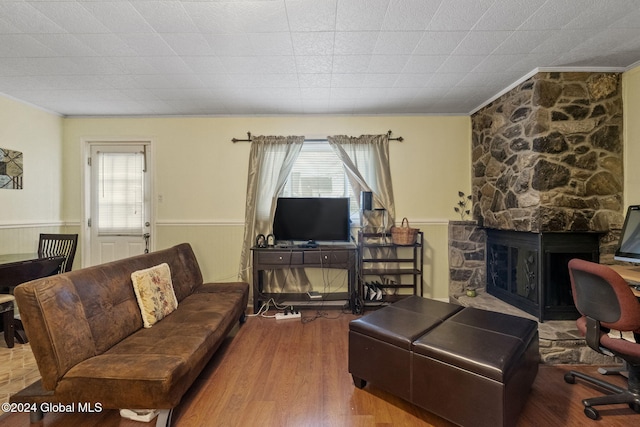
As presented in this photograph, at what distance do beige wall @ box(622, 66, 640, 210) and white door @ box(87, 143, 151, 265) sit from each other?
17.4 ft

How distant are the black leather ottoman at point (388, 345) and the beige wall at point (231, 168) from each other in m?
1.88

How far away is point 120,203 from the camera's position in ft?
12.5

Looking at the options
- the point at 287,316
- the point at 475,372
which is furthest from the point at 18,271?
the point at 475,372

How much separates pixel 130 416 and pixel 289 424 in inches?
38.0

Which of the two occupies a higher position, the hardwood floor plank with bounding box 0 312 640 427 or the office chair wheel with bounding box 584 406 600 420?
the office chair wheel with bounding box 584 406 600 420

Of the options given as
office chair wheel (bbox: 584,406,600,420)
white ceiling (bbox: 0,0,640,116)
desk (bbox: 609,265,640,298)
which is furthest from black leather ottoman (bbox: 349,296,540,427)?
white ceiling (bbox: 0,0,640,116)

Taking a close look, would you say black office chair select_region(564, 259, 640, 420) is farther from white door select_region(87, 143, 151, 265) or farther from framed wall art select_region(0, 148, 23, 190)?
framed wall art select_region(0, 148, 23, 190)

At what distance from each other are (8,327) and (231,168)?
2.62m

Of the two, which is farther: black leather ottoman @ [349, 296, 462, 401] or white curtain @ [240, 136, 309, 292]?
white curtain @ [240, 136, 309, 292]

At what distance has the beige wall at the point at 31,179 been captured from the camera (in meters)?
3.16

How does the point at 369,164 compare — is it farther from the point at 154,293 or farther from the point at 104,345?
the point at 104,345

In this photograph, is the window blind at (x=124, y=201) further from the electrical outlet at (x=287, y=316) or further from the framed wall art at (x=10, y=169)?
the electrical outlet at (x=287, y=316)

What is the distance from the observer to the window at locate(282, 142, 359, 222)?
3799 millimetres

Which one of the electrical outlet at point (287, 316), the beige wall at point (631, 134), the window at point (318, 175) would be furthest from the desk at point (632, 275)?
the electrical outlet at point (287, 316)
